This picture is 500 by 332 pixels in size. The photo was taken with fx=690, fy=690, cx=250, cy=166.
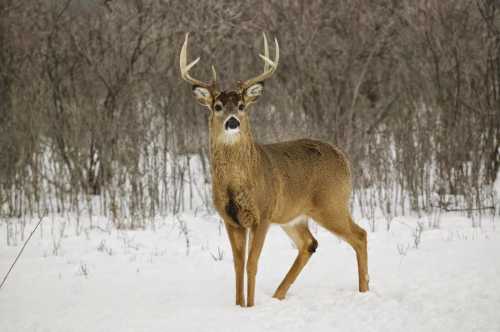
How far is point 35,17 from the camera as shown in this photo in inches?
437

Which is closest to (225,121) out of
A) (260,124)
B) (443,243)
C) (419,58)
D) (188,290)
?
(188,290)

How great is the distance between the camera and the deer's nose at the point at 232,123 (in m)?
5.26

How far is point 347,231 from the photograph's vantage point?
6012mm

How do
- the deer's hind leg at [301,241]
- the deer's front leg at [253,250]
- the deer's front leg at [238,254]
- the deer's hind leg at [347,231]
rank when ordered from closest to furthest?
the deer's front leg at [253,250]
the deer's front leg at [238,254]
the deer's hind leg at [347,231]
the deer's hind leg at [301,241]

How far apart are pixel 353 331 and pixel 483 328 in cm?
91

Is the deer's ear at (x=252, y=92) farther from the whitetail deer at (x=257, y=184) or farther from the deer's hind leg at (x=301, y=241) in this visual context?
the deer's hind leg at (x=301, y=241)

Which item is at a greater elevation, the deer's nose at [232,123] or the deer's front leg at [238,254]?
the deer's nose at [232,123]

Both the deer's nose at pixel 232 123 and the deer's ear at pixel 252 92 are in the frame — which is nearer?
the deer's nose at pixel 232 123

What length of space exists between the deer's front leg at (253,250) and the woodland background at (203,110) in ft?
12.9

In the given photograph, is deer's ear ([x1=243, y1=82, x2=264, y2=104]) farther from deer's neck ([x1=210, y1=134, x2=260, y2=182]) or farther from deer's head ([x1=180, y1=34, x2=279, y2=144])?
deer's neck ([x1=210, y1=134, x2=260, y2=182])

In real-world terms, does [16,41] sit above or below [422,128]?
above

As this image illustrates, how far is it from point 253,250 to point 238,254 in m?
0.15

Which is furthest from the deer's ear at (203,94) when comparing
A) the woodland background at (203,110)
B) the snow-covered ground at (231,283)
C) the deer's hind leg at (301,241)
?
the woodland background at (203,110)

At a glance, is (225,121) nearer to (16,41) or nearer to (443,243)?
(443,243)
